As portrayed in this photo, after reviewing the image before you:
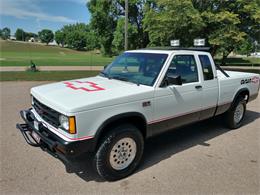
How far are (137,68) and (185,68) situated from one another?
2.91 ft

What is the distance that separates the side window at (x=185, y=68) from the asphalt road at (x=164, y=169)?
138 centimetres

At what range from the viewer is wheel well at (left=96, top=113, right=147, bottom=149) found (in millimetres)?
3026

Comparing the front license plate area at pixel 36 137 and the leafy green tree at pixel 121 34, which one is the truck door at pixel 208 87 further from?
the leafy green tree at pixel 121 34

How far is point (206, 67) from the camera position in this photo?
4562mm

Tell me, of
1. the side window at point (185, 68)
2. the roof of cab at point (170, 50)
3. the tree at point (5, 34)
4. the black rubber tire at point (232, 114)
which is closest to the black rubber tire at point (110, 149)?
the side window at point (185, 68)

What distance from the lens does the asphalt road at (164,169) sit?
315 centimetres

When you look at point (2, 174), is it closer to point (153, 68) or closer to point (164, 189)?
point (164, 189)

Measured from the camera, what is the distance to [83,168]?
12.0 ft

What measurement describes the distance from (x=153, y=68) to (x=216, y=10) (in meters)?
15.1

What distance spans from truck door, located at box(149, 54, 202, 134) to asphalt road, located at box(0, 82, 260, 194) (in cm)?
63

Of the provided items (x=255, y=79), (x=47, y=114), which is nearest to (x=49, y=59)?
(x=255, y=79)

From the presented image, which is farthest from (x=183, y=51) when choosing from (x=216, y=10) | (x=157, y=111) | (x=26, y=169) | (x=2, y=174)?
(x=216, y=10)

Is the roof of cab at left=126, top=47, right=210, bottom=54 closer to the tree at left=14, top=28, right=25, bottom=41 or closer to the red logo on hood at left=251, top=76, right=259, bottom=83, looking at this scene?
the red logo on hood at left=251, top=76, right=259, bottom=83

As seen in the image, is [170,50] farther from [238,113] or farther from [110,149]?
[238,113]
